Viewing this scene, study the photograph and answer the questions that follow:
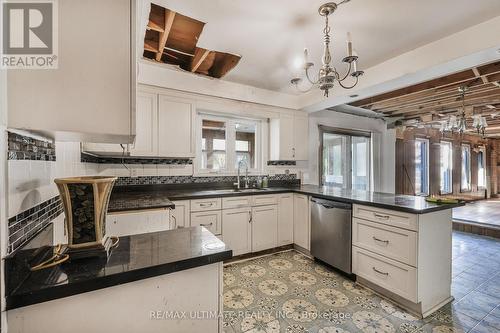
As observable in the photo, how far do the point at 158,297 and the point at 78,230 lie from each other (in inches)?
15.7

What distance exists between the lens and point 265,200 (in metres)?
3.19

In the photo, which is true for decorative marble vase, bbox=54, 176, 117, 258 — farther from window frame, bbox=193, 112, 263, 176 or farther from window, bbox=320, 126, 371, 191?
window, bbox=320, 126, 371, 191

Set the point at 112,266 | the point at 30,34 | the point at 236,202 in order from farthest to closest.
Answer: the point at 236,202 → the point at 112,266 → the point at 30,34

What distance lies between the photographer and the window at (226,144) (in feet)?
11.3

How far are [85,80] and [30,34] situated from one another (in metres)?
0.21

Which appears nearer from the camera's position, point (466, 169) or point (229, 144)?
point (229, 144)

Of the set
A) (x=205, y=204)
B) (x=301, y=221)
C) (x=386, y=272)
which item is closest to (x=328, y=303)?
(x=386, y=272)

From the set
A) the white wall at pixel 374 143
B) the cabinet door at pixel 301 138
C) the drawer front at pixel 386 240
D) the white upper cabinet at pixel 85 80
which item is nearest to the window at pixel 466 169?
the white wall at pixel 374 143

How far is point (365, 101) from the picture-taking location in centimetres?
408

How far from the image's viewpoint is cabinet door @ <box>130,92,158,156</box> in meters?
2.64

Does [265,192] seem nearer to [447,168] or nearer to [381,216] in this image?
[381,216]

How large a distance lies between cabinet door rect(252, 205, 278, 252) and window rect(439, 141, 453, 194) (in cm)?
688

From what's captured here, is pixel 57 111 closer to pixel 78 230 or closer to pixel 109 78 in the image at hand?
pixel 109 78

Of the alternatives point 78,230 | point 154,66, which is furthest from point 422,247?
point 154,66
